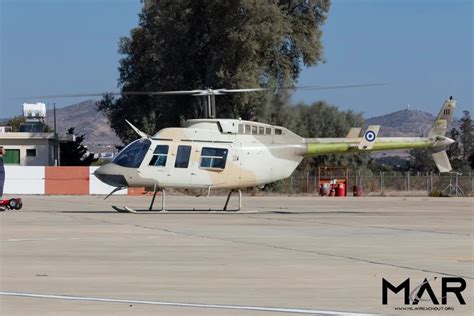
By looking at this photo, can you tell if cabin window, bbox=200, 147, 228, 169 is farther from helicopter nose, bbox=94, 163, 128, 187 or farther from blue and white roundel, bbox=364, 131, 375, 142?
blue and white roundel, bbox=364, 131, 375, 142

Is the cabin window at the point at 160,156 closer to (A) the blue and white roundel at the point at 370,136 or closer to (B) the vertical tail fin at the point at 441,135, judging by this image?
(A) the blue and white roundel at the point at 370,136

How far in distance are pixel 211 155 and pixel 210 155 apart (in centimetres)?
3

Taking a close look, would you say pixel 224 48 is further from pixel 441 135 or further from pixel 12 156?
pixel 441 135

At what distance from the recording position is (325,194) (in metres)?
53.9

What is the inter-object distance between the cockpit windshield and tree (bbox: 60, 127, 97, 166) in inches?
2064

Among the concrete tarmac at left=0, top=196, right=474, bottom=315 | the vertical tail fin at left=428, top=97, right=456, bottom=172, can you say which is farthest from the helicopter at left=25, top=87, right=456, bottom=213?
the concrete tarmac at left=0, top=196, right=474, bottom=315

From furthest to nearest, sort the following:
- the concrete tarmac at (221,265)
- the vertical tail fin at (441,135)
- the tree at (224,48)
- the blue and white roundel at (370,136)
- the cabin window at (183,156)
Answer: the tree at (224,48) < the vertical tail fin at (441,135) < the blue and white roundel at (370,136) < the cabin window at (183,156) < the concrete tarmac at (221,265)

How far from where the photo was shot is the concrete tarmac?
10.3 metres

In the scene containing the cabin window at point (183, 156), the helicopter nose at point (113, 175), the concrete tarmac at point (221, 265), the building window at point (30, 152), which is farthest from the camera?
the building window at point (30, 152)

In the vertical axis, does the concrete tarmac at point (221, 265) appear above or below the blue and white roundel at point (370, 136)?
below

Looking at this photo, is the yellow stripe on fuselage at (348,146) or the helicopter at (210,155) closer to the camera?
Answer: the helicopter at (210,155)

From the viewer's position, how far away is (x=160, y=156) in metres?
29.8

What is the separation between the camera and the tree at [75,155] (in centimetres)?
8246

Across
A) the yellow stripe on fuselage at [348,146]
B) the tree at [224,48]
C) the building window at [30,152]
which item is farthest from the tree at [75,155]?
the yellow stripe on fuselage at [348,146]
